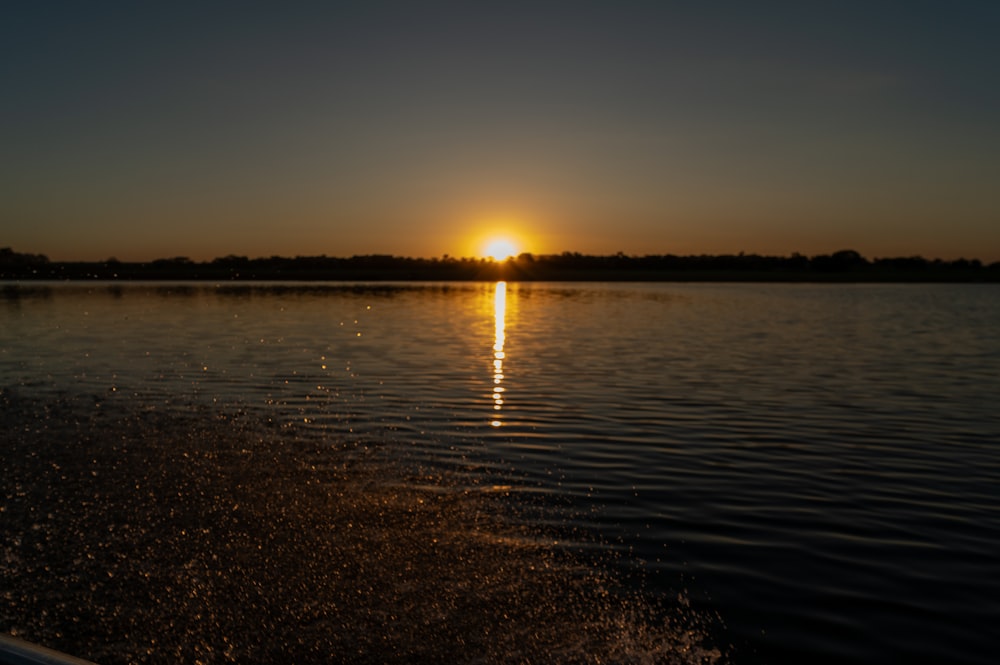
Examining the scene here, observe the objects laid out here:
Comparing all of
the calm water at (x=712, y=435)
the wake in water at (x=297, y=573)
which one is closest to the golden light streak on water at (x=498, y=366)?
the calm water at (x=712, y=435)

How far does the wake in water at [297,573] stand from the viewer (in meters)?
7.60

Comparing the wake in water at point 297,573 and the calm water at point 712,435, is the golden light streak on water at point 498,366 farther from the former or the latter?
the wake in water at point 297,573

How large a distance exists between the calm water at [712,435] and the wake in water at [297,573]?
1010mm

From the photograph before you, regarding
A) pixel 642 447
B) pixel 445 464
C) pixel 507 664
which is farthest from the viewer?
pixel 642 447

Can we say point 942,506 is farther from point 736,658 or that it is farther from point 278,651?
point 278,651

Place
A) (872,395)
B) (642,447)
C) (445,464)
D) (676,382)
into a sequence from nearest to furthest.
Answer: (445,464) < (642,447) < (872,395) < (676,382)

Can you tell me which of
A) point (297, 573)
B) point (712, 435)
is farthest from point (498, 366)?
point (297, 573)

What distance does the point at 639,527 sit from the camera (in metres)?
11.2

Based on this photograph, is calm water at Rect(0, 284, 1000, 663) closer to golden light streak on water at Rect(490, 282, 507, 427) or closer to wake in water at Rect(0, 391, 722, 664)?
golden light streak on water at Rect(490, 282, 507, 427)

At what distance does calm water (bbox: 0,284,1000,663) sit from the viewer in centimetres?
894

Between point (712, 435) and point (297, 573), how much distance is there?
11041 mm

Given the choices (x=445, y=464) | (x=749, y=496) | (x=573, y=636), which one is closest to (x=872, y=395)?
(x=749, y=496)

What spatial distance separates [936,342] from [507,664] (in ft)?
129

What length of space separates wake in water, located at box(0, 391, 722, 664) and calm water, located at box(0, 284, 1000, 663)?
1010mm
